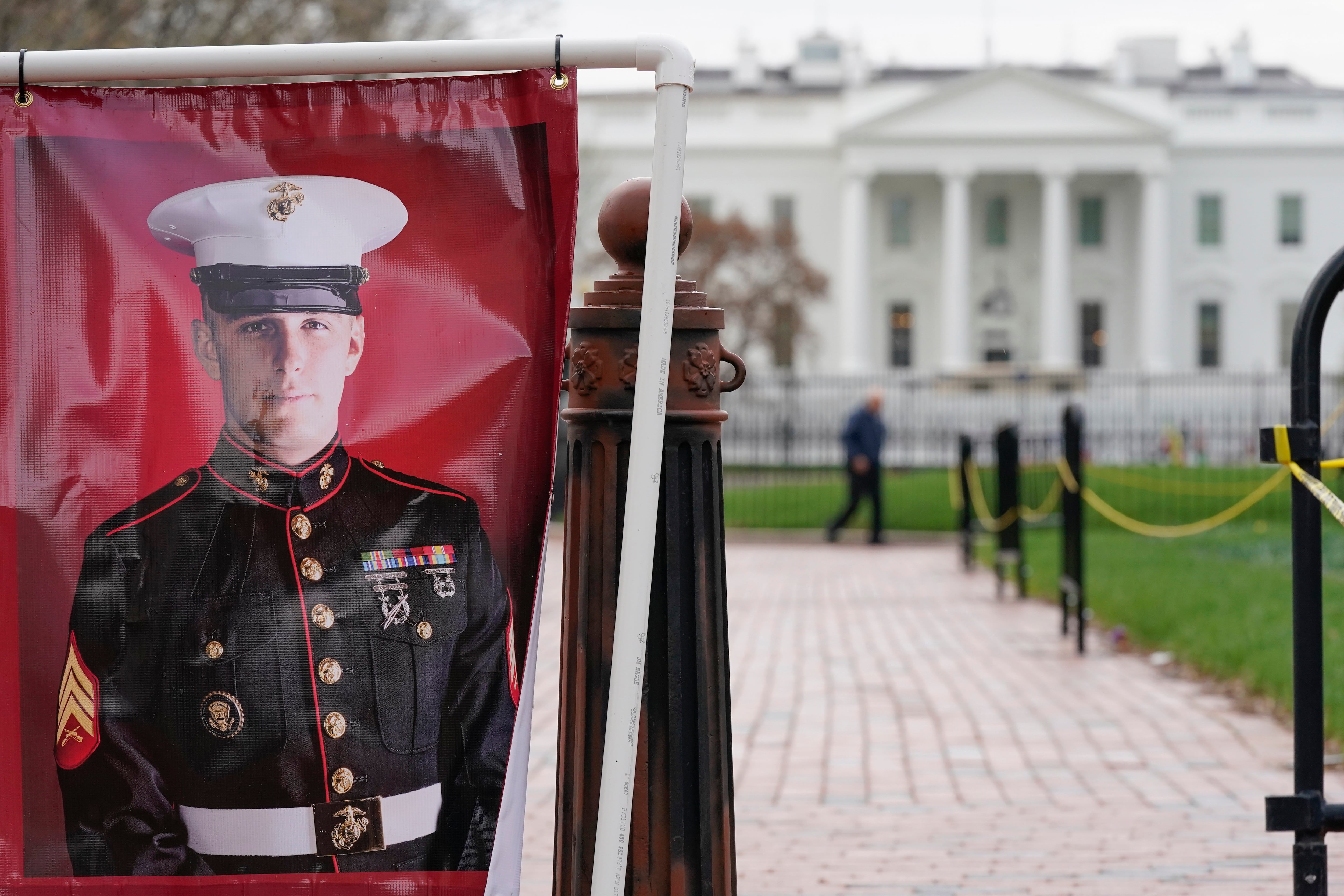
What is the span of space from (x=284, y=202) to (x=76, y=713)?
885 millimetres

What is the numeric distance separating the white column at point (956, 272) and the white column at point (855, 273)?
10.5 feet

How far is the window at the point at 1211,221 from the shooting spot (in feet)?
197

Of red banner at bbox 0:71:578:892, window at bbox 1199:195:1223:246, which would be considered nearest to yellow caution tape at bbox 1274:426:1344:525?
red banner at bbox 0:71:578:892

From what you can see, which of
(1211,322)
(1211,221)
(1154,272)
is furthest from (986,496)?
(1211,221)

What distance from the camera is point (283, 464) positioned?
2336mm

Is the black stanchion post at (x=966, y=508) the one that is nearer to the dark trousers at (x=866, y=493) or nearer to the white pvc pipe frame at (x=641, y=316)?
the dark trousers at (x=866, y=493)

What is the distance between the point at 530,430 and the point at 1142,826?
280cm

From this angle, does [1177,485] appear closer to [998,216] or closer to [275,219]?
[275,219]

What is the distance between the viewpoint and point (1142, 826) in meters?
4.32

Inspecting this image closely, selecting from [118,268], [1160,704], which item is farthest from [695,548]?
[1160,704]

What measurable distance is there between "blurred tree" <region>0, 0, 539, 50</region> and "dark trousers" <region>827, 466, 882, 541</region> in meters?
7.52

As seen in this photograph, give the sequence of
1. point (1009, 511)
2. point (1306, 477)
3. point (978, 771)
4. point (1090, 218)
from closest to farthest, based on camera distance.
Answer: point (1306, 477) → point (978, 771) → point (1009, 511) → point (1090, 218)

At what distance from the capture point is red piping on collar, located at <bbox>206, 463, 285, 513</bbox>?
7.64ft

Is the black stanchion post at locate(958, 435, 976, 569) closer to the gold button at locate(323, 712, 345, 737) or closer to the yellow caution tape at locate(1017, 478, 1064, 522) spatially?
the yellow caution tape at locate(1017, 478, 1064, 522)
